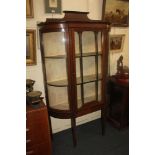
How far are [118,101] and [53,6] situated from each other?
5.19ft

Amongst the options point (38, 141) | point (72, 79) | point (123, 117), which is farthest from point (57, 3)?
point (123, 117)

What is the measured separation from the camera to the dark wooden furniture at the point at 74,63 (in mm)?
1937

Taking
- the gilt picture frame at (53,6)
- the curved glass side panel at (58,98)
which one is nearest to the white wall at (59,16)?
the gilt picture frame at (53,6)

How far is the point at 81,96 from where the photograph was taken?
7.44 feet

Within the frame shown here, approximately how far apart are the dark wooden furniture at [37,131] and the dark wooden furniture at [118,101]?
46.8 inches

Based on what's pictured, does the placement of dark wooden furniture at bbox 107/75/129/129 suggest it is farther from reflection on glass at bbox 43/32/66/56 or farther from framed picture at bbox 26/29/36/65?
framed picture at bbox 26/29/36/65

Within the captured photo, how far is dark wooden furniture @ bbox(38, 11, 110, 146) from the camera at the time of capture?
6.35 ft

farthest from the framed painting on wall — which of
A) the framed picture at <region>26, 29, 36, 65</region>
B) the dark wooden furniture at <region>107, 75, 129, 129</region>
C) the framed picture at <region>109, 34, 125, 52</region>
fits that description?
the dark wooden furniture at <region>107, 75, 129, 129</region>

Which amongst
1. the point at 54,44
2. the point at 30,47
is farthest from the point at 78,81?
the point at 30,47

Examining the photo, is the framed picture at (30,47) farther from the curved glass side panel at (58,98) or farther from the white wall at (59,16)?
the curved glass side panel at (58,98)

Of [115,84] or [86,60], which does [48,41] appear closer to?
[86,60]

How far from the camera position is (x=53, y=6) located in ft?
7.09
